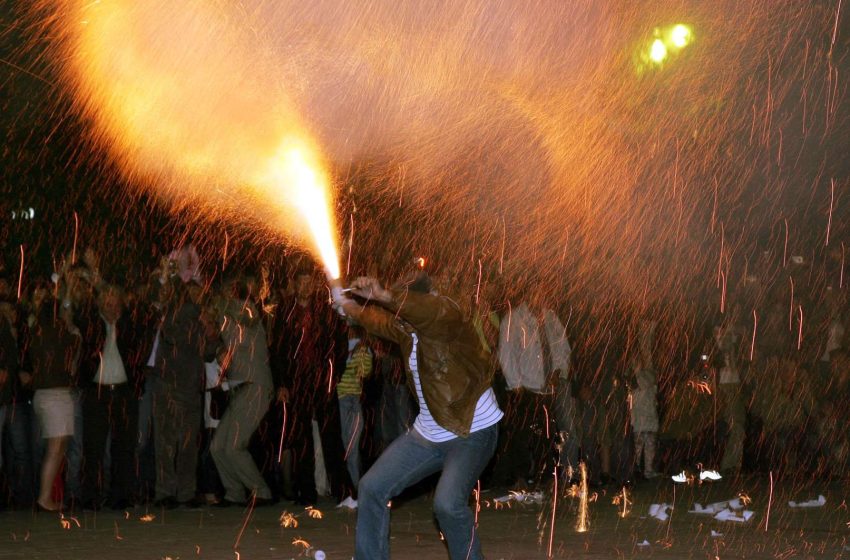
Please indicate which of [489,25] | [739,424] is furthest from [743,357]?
[489,25]

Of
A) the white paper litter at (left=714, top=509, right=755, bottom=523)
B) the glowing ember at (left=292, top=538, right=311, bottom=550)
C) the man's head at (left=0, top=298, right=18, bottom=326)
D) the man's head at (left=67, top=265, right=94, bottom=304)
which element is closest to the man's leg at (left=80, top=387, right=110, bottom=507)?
the man's head at (left=67, top=265, right=94, bottom=304)

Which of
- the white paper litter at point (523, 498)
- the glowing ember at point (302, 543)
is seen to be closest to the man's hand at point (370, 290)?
the glowing ember at point (302, 543)

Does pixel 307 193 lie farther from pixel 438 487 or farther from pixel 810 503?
pixel 810 503

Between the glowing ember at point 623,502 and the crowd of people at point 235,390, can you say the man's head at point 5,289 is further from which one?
the glowing ember at point 623,502

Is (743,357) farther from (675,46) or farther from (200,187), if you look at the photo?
(200,187)

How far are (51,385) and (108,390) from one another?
1.69 ft

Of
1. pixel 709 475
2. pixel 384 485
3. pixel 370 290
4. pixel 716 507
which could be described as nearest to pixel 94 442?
pixel 716 507

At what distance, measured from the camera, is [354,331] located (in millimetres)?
13961

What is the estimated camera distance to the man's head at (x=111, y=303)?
13242mm

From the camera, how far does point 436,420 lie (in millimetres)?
8375

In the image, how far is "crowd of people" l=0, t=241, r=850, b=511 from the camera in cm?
1323

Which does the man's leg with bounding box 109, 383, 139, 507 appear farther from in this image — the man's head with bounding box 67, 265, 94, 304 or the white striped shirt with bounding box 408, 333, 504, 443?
the white striped shirt with bounding box 408, 333, 504, 443

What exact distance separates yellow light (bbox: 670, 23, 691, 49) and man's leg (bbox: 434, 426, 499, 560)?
447 inches

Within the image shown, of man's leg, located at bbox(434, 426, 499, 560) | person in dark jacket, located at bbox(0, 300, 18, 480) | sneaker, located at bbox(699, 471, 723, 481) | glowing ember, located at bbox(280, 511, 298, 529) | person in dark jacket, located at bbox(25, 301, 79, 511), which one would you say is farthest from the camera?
sneaker, located at bbox(699, 471, 723, 481)
